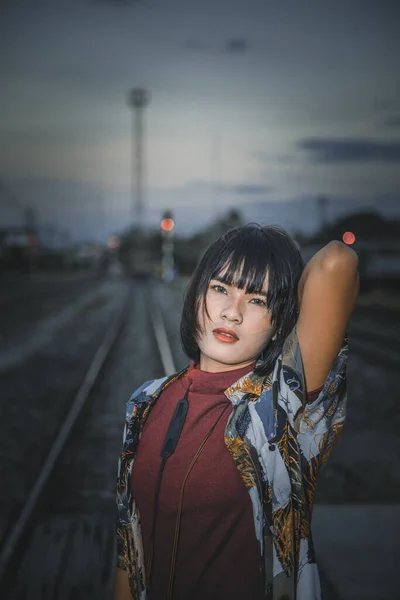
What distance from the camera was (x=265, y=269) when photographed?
65.7 inches

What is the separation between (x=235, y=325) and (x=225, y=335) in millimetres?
47

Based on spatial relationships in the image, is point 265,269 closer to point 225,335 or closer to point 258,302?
point 258,302

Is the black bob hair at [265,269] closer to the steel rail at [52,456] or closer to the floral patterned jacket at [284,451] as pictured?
the floral patterned jacket at [284,451]

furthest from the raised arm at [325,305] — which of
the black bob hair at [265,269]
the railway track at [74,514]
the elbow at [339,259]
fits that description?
the railway track at [74,514]

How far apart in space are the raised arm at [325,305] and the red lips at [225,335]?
0.69 ft

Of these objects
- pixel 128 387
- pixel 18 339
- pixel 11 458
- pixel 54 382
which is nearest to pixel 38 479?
pixel 11 458

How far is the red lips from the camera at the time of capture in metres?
1.68

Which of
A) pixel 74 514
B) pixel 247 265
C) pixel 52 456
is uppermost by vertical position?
pixel 247 265

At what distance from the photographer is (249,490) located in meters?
1.55

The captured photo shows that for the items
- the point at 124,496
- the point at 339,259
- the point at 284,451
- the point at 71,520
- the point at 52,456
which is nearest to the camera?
the point at 339,259

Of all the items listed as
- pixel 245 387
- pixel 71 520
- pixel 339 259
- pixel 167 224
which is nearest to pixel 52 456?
pixel 71 520

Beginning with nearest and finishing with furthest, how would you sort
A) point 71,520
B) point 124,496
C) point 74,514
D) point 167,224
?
point 124,496 → point 71,520 → point 74,514 → point 167,224

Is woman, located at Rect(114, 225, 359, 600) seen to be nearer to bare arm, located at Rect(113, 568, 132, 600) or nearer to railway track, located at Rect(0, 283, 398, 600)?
bare arm, located at Rect(113, 568, 132, 600)

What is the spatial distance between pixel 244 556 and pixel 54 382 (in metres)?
8.69
